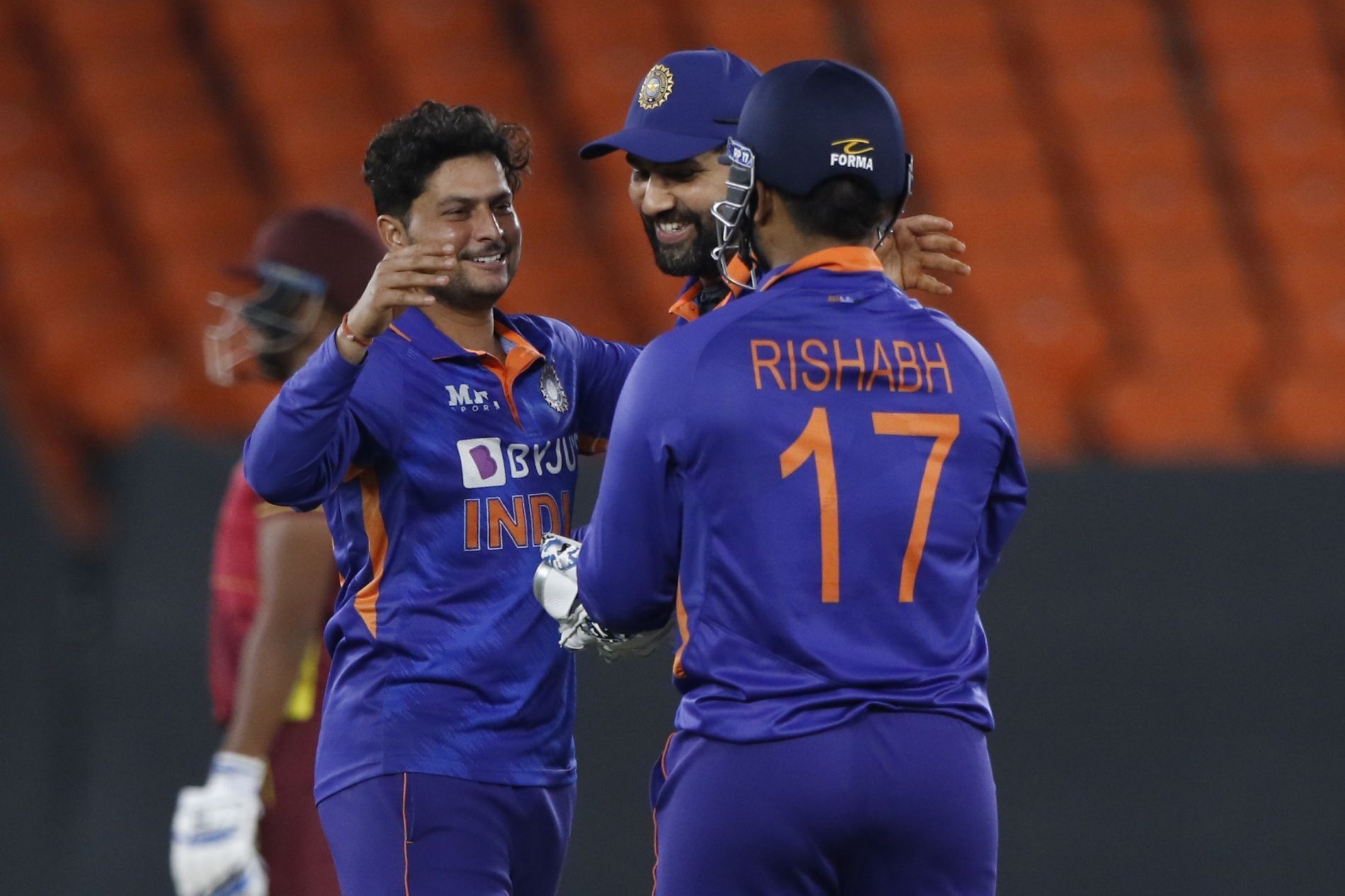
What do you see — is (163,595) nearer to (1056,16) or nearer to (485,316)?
(485,316)

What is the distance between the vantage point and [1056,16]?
6941mm

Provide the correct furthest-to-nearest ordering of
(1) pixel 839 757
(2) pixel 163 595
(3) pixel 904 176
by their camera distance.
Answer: (2) pixel 163 595
(3) pixel 904 176
(1) pixel 839 757

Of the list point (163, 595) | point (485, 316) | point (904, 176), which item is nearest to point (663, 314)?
point (163, 595)

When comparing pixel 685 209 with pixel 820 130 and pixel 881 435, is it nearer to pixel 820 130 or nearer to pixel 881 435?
pixel 820 130

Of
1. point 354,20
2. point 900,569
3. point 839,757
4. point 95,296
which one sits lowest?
point 839,757

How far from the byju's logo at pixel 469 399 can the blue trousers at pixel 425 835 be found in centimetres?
56

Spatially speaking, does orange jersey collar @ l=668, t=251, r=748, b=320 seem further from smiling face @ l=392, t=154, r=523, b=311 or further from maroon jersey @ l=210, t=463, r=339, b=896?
maroon jersey @ l=210, t=463, r=339, b=896

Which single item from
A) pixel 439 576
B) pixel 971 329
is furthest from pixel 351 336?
pixel 971 329

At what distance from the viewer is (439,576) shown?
2.90 metres

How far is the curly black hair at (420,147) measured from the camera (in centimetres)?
303

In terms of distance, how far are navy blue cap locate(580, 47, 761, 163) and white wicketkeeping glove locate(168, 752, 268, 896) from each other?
1341mm

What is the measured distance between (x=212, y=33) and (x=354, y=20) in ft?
1.74

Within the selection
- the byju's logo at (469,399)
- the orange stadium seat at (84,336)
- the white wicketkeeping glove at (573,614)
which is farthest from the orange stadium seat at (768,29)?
the white wicketkeeping glove at (573,614)

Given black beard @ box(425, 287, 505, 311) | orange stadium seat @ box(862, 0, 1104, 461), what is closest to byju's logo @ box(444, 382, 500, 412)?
black beard @ box(425, 287, 505, 311)
